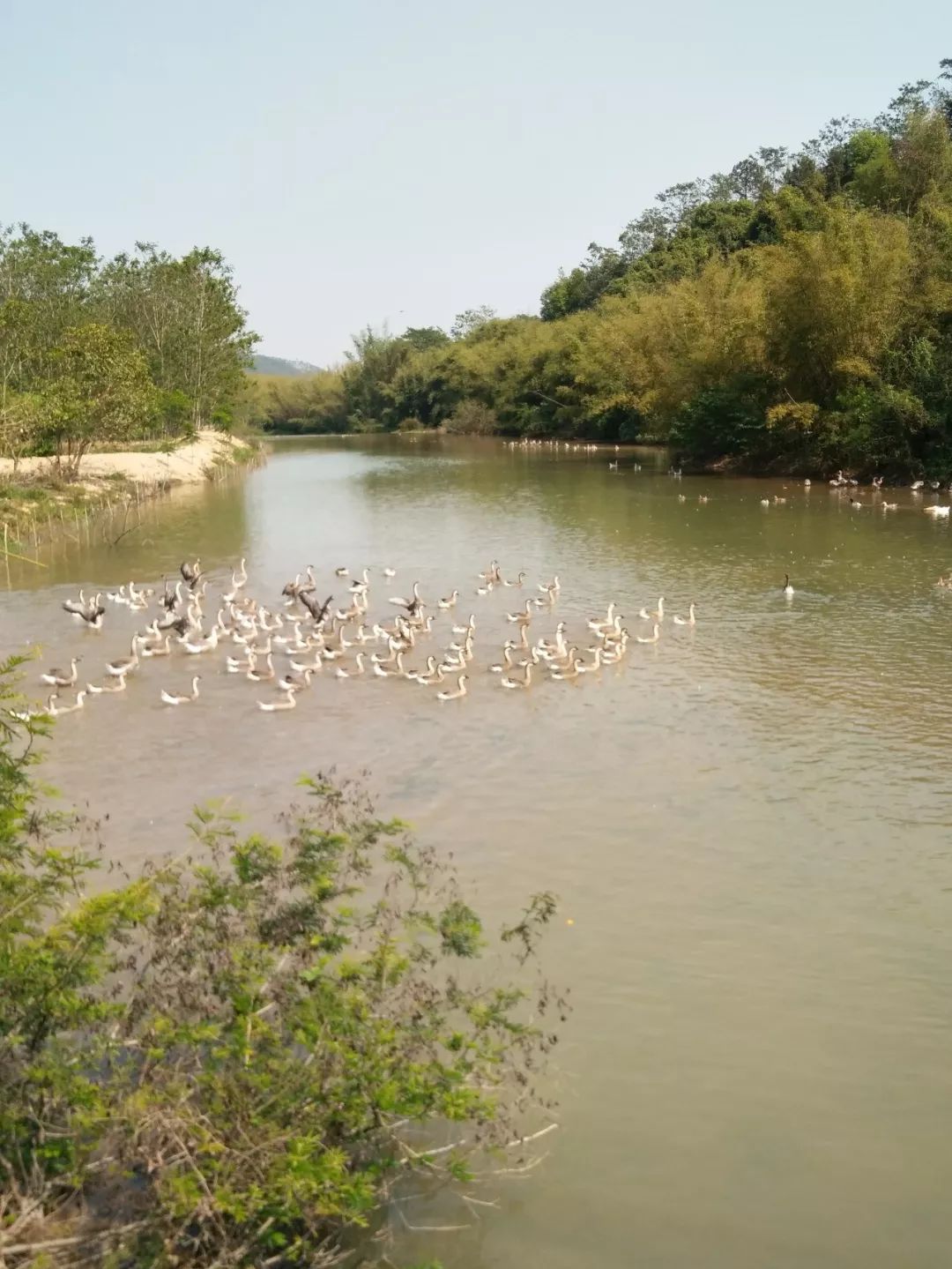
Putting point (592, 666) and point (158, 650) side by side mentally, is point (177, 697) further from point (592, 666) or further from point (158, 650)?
A: point (592, 666)

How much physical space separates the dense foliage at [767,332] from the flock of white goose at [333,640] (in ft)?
62.4

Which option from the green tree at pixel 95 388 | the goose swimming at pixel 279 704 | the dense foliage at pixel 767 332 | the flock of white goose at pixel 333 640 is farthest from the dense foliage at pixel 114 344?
the dense foliage at pixel 767 332

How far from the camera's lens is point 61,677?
1582 cm

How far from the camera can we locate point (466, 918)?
6324mm

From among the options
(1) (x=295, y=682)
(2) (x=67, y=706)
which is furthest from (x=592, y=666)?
(2) (x=67, y=706)

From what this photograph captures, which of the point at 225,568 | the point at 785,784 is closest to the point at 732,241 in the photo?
the point at 225,568

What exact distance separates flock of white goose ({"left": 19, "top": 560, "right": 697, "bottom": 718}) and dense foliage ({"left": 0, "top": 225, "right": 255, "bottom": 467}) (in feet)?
28.6

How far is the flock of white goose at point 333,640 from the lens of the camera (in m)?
15.9

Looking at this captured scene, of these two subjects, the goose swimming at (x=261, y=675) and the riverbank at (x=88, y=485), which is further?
the riverbank at (x=88, y=485)

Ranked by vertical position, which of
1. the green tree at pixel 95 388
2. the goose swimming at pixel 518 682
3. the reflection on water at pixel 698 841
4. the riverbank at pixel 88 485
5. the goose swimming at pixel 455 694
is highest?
the green tree at pixel 95 388

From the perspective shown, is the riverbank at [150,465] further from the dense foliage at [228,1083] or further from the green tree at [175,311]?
the dense foliage at [228,1083]

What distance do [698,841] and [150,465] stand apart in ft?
120

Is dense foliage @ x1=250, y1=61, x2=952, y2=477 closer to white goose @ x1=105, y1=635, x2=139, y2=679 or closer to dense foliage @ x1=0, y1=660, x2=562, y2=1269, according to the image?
white goose @ x1=105, y1=635, x2=139, y2=679

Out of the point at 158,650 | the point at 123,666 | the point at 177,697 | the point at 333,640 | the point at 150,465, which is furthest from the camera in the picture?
the point at 150,465
